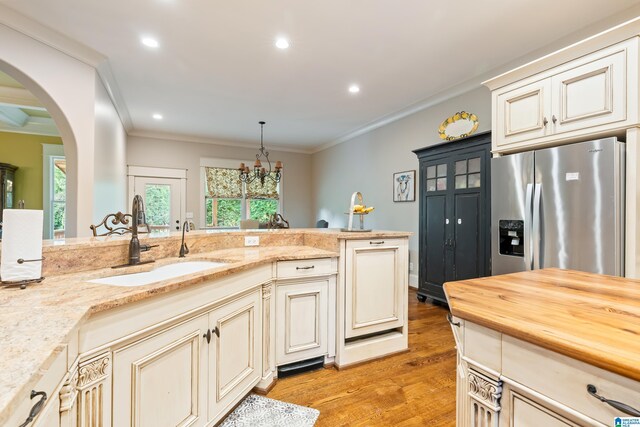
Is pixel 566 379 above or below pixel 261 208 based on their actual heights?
below

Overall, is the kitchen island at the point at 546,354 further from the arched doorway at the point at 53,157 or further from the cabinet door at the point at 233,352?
the arched doorway at the point at 53,157

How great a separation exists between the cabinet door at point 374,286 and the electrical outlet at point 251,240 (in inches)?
30.1

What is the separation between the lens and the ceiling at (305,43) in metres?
2.30

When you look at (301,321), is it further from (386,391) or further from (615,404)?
(615,404)

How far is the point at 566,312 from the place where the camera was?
81 centimetres

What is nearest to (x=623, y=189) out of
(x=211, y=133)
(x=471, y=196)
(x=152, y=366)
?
(x=471, y=196)

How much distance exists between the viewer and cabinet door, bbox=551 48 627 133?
1905 millimetres

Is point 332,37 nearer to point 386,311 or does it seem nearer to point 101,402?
point 386,311

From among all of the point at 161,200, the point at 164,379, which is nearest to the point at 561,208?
the point at 164,379

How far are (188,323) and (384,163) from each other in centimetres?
436

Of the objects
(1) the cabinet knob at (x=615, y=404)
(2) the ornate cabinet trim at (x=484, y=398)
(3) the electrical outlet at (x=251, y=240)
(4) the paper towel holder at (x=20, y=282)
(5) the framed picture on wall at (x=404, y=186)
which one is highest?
(5) the framed picture on wall at (x=404, y=186)

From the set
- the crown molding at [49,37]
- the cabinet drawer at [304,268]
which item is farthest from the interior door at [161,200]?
the cabinet drawer at [304,268]

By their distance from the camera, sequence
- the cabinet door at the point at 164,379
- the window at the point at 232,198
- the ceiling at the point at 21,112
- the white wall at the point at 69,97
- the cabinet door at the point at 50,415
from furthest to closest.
→ the window at the point at 232,198 < the ceiling at the point at 21,112 < the white wall at the point at 69,97 < the cabinet door at the point at 164,379 < the cabinet door at the point at 50,415

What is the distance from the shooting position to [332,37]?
8.83ft
